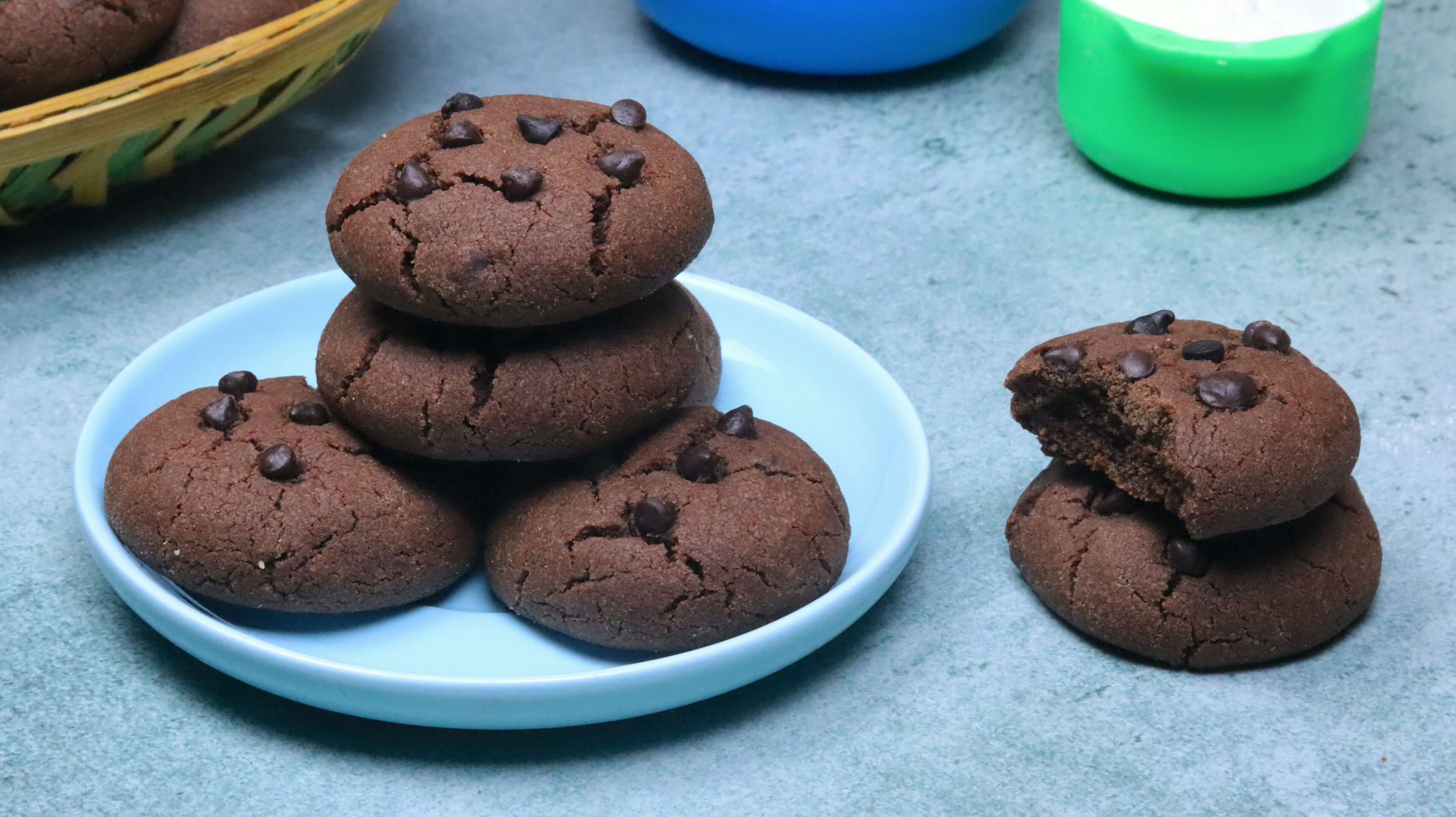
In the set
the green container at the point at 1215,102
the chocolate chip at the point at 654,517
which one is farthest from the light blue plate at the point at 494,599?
the green container at the point at 1215,102

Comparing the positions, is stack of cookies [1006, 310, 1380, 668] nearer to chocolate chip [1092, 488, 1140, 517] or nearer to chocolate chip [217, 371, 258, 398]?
chocolate chip [1092, 488, 1140, 517]

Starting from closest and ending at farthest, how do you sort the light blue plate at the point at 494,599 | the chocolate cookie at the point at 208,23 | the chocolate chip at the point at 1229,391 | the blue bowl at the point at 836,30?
the light blue plate at the point at 494,599 → the chocolate chip at the point at 1229,391 → the chocolate cookie at the point at 208,23 → the blue bowl at the point at 836,30

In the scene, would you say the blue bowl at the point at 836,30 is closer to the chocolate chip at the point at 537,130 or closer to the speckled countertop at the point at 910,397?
the speckled countertop at the point at 910,397

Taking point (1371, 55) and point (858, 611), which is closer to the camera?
point (858, 611)

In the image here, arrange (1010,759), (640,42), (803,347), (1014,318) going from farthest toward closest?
1. (640,42)
2. (1014,318)
3. (803,347)
4. (1010,759)

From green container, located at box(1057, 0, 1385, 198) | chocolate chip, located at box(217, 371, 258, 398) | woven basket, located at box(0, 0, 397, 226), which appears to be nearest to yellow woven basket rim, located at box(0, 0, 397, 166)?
woven basket, located at box(0, 0, 397, 226)

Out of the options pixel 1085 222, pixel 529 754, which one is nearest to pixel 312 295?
pixel 529 754

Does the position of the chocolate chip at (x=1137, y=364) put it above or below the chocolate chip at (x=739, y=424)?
above

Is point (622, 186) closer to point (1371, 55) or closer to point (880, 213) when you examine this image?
point (880, 213)
